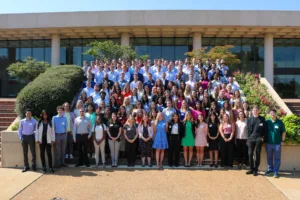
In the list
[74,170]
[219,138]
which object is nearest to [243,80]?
[219,138]

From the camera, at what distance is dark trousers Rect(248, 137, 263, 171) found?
795cm

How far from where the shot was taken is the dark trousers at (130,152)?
A: 876 cm

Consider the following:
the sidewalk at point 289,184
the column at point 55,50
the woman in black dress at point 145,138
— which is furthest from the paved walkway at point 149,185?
the column at point 55,50

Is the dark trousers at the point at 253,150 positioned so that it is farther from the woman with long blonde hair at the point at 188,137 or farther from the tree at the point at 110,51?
the tree at the point at 110,51

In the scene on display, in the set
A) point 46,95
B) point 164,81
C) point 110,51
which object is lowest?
point 46,95

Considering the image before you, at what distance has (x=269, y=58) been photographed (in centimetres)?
2548

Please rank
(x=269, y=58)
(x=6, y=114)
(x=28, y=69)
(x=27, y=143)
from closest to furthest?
(x=27, y=143) → (x=6, y=114) → (x=28, y=69) → (x=269, y=58)

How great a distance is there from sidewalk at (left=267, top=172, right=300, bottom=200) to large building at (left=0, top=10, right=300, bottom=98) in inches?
671

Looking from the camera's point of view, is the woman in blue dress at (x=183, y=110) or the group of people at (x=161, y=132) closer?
the group of people at (x=161, y=132)

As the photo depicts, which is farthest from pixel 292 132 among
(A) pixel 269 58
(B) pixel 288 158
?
(A) pixel 269 58

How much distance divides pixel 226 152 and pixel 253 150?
85 centimetres

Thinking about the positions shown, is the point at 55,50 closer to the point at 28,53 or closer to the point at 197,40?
the point at 28,53

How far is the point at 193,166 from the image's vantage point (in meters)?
8.78

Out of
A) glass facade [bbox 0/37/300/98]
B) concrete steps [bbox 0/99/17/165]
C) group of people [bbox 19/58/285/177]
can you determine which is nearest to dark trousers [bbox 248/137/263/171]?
group of people [bbox 19/58/285/177]
